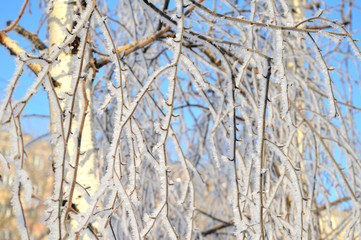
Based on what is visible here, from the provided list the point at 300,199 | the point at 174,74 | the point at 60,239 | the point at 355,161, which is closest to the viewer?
the point at 60,239

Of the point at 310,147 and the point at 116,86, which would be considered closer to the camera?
the point at 116,86

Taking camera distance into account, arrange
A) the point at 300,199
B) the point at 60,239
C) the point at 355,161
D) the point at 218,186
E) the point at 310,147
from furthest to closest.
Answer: the point at 218,186
the point at 310,147
the point at 355,161
the point at 300,199
the point at 60,239

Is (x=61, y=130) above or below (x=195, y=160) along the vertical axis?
below

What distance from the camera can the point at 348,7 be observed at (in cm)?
267

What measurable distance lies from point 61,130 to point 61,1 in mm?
709

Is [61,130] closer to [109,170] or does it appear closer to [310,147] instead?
[109,170]

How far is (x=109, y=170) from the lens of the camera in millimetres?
682

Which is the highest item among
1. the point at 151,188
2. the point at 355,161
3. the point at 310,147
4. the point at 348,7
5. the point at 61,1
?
the point at 348,7

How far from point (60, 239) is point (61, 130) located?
167 mm

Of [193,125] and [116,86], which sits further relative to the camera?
[193,125]

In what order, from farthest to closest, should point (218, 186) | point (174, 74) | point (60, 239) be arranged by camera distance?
point (218, 186) < point (174, 74) < point (60, 239)

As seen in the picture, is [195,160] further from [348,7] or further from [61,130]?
[61,130]

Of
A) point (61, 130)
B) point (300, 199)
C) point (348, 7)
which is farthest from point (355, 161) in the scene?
point (348, 7)

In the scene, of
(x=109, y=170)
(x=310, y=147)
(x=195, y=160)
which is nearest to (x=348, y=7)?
(x=310, y=147)
